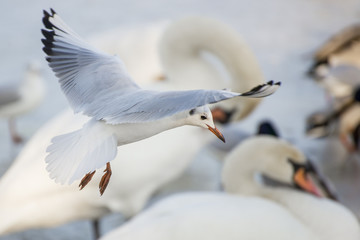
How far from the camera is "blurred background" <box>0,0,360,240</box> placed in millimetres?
1626

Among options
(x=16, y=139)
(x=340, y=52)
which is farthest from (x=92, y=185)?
(x=340, y=52)

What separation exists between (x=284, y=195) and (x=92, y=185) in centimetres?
31

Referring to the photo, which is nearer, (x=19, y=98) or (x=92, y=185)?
(x=92, y=185)

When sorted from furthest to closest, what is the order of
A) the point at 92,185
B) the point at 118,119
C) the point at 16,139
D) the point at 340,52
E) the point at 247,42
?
1. the point at 247,42
2. the point at 340,52
3. the point at 16,139
4. the point at 92,185
5. the point at 118,119

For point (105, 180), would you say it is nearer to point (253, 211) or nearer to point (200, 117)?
point (200, 117)

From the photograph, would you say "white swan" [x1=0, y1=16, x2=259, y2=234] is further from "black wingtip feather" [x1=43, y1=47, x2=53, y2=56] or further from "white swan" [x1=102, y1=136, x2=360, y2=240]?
"black wingtip feather" [x1=43, y1=47, x2=53, y2=56]

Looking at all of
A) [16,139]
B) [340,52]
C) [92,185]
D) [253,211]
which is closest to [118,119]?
[253,211]

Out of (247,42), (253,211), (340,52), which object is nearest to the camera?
(253,211)

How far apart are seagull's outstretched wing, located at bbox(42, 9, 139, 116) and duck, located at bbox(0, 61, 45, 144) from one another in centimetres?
131

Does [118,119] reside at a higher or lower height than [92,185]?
higher

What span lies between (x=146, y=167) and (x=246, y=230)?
1.13 ft

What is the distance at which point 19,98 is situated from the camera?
1.72m

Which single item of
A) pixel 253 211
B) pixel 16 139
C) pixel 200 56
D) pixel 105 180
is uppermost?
pixel 105 180

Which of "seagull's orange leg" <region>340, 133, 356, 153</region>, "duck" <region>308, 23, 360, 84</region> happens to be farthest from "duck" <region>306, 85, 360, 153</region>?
"duck" <region>308, 23, 360, 84</region>
